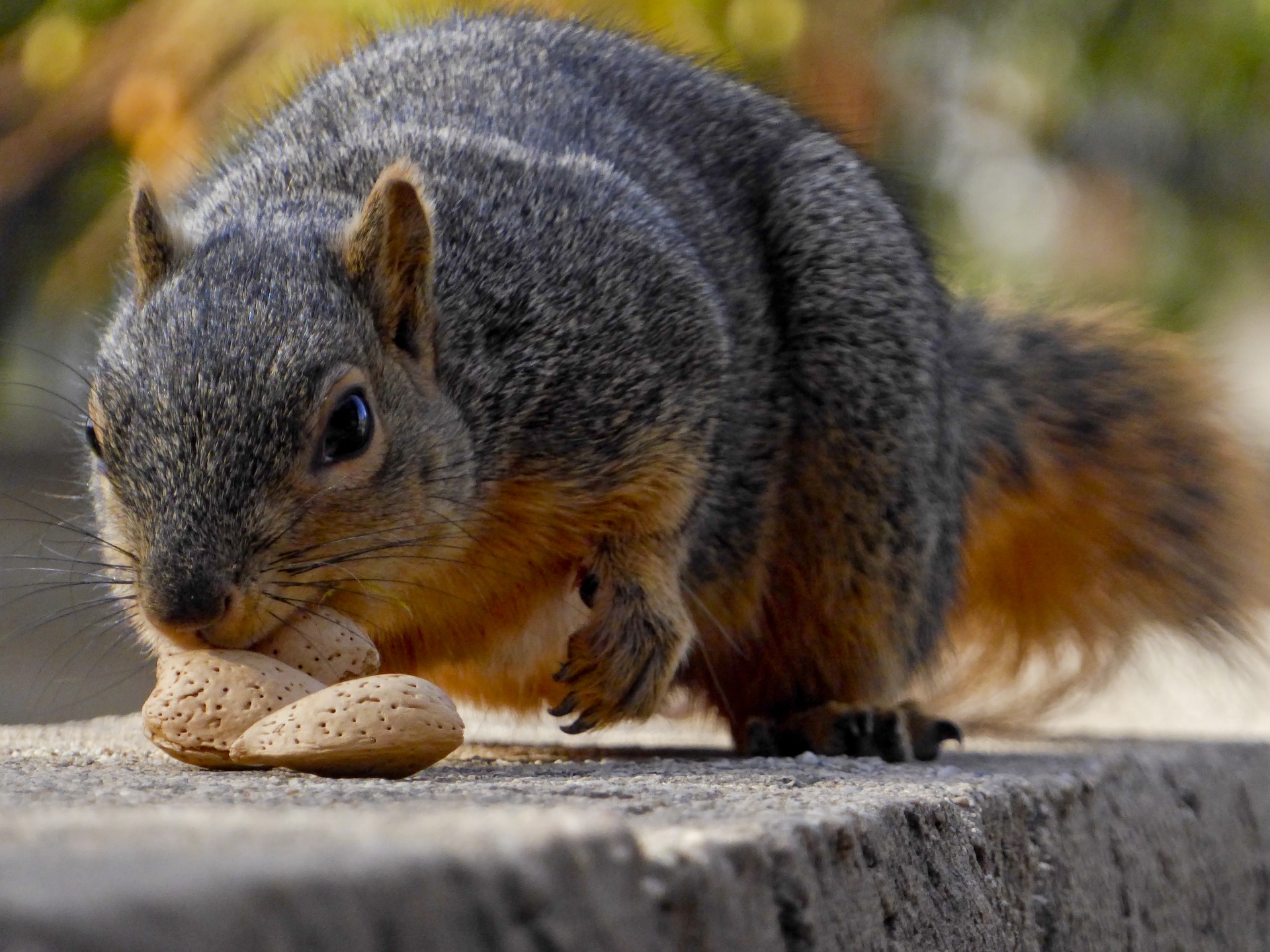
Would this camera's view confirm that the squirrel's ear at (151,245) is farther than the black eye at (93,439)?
Yes

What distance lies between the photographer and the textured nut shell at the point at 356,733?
1892 millimetres

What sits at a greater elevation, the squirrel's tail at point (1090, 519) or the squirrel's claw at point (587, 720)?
the squirrel's tail at point (1090, 519)

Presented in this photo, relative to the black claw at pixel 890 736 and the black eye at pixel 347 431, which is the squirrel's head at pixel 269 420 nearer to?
the black eye at pixel 347 431

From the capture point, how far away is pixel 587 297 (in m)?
2.73

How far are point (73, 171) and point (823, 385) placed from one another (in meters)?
5.81

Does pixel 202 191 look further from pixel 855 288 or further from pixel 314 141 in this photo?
pixel 855 288

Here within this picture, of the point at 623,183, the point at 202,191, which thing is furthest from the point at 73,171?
the point at 623,183

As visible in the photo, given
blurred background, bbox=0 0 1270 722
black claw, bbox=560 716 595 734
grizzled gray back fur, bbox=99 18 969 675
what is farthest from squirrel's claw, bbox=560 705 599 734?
blurred background, bbox=0 0 1270 722

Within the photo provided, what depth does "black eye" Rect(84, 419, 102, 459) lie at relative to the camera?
2326 mm

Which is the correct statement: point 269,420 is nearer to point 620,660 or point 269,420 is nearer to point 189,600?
point 189,600

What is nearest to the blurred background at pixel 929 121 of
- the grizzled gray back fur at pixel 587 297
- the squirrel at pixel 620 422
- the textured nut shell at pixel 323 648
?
the squirrel at pixel 620 422

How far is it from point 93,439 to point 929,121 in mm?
5789

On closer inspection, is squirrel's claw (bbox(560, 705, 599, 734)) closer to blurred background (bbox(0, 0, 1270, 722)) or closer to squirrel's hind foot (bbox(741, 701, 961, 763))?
squirrel's hind foot (bbox(741, 701, 961, 763))

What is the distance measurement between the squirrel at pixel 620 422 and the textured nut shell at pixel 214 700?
47mm
